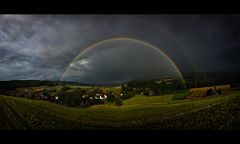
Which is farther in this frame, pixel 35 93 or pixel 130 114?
pixel 35 93

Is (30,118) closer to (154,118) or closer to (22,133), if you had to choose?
(22,133)

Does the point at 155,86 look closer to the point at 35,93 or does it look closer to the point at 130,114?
the point at 130,114

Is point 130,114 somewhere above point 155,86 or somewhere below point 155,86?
below

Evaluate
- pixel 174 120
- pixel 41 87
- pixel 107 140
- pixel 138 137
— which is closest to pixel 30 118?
pixel 41 87

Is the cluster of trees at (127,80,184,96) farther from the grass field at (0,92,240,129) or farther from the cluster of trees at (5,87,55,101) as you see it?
the cluster of trees at (5,87,55,101)

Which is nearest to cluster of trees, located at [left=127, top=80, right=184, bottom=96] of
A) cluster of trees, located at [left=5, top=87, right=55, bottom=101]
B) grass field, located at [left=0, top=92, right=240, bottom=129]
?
grass field, located at [left=0, top=92, right=240, bottom=129]

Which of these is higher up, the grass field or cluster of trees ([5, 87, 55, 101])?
cluster of trees ([5, 87, 55, 101])

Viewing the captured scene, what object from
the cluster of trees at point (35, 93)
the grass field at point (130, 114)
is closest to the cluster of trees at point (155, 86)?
the grass field at point (130, 114)

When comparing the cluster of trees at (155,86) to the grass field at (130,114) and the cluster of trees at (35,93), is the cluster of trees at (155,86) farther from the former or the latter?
the cluster of trees at (35,93)

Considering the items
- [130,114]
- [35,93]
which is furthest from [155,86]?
[35,93]
